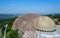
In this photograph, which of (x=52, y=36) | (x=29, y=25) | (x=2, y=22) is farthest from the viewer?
(x=2, y=22)

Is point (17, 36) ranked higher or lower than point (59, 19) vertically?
lower

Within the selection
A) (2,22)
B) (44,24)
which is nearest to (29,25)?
(44,24)

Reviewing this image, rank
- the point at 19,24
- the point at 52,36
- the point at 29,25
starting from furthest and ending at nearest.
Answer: the point at 19,24, the point at 29,25, the point at 52,36

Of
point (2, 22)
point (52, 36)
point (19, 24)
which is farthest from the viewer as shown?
point (2, 22)

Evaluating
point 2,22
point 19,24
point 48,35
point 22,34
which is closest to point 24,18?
point 19,24

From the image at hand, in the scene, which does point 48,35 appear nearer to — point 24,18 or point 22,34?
point 22,34

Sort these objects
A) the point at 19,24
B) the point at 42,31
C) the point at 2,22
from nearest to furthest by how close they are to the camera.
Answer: the point at 42,31, the point at 19,24, the point at 2,22

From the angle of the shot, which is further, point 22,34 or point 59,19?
point 59,19

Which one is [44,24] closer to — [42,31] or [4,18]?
[42,31]

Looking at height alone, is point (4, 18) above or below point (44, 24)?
above

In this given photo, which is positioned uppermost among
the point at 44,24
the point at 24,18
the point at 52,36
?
the point at 24,18
